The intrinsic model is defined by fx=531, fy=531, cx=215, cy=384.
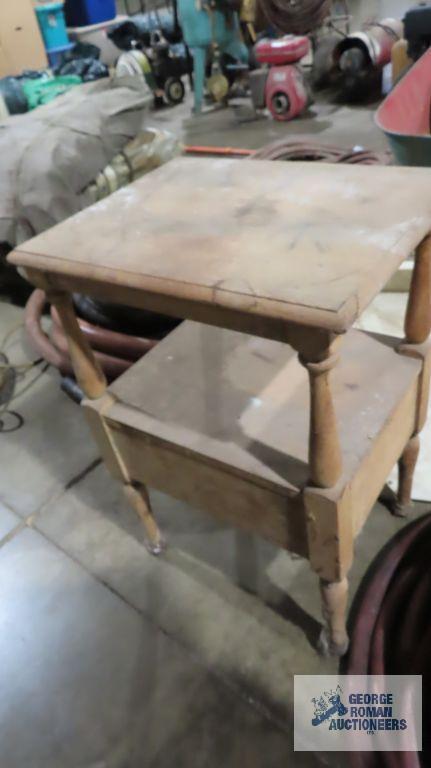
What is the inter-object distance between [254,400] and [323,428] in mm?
263

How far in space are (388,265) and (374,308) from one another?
1141mm

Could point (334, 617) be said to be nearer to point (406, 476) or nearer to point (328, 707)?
point (328, 707)

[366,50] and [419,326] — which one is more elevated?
[366,50]

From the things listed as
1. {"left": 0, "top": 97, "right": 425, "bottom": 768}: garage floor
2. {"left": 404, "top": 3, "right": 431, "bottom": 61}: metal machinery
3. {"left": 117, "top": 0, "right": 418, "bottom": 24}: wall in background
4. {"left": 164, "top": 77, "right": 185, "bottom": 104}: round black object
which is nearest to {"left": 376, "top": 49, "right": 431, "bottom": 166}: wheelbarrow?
{"left": 404, "top": 3, "right": 431, "bottom": 61}: metal machinery

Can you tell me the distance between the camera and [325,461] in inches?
26.7

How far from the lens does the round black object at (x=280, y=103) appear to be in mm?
3445

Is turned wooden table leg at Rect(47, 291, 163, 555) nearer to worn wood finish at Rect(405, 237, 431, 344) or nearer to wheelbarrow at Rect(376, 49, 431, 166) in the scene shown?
worn wood finish at Rect(405, 237, 431, 344)

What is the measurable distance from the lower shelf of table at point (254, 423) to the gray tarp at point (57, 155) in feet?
3.47

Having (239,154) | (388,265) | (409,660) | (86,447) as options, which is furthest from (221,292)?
(239,154)

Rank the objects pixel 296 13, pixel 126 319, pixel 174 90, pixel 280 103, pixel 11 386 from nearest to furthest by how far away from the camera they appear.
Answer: pixel 126 319 < pixel 11 386 < pixel 296 13 < pixel 280 103 < pixel 174 90

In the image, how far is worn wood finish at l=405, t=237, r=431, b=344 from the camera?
0.79 m

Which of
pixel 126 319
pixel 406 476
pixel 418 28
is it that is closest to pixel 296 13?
pixel 418 28

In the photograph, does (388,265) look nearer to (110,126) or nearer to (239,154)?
(110,126)

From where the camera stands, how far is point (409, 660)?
92 centimetres
